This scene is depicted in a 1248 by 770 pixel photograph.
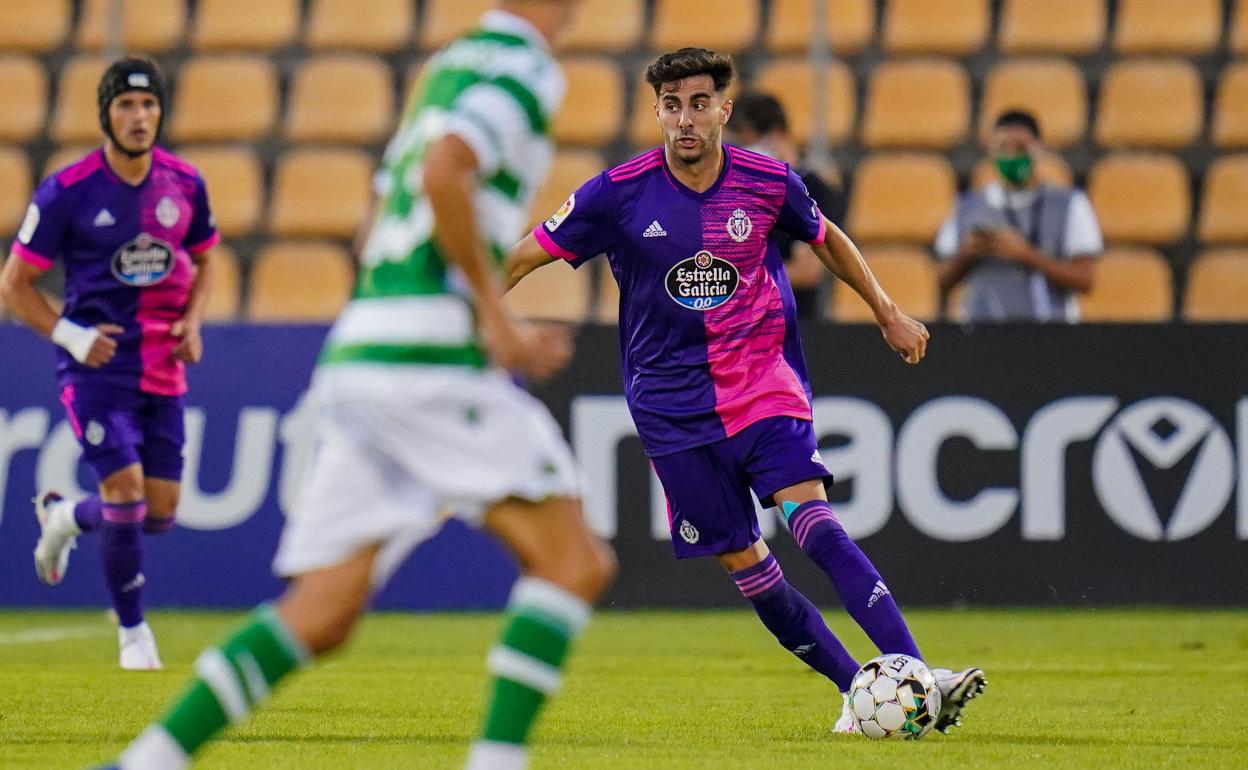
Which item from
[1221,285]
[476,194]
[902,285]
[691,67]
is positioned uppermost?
[691,67]

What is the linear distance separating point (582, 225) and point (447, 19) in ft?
28.9

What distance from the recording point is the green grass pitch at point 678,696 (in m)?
5.45

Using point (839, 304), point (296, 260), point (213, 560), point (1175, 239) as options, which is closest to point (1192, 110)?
point (1175, 239)

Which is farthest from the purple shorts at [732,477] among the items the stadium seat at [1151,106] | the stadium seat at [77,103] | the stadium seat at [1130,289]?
the stadium seat at [77,103]

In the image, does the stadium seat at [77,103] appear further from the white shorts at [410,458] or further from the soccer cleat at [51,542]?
the white shorts at [410,458]

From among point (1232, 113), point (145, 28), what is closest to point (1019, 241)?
point (1232, 113)

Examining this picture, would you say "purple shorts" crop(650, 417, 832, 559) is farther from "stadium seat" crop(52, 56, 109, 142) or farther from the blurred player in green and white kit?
"stadium seat" crop(52, 56, 109, 142)

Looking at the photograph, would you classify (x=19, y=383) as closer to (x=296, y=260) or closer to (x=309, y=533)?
(x=296, y=260)

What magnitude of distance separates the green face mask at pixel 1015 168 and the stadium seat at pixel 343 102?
5.22 metres

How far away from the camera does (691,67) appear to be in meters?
6.16

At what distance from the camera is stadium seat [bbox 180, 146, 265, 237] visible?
13.7m

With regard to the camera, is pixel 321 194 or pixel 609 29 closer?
pixel 321 194

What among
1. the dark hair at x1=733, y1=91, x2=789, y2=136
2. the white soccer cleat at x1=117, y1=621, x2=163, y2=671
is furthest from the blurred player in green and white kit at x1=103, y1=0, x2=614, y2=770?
the dark hair at x1=733, y1=91, x2=789, y2=136

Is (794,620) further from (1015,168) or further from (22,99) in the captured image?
(22,99)
